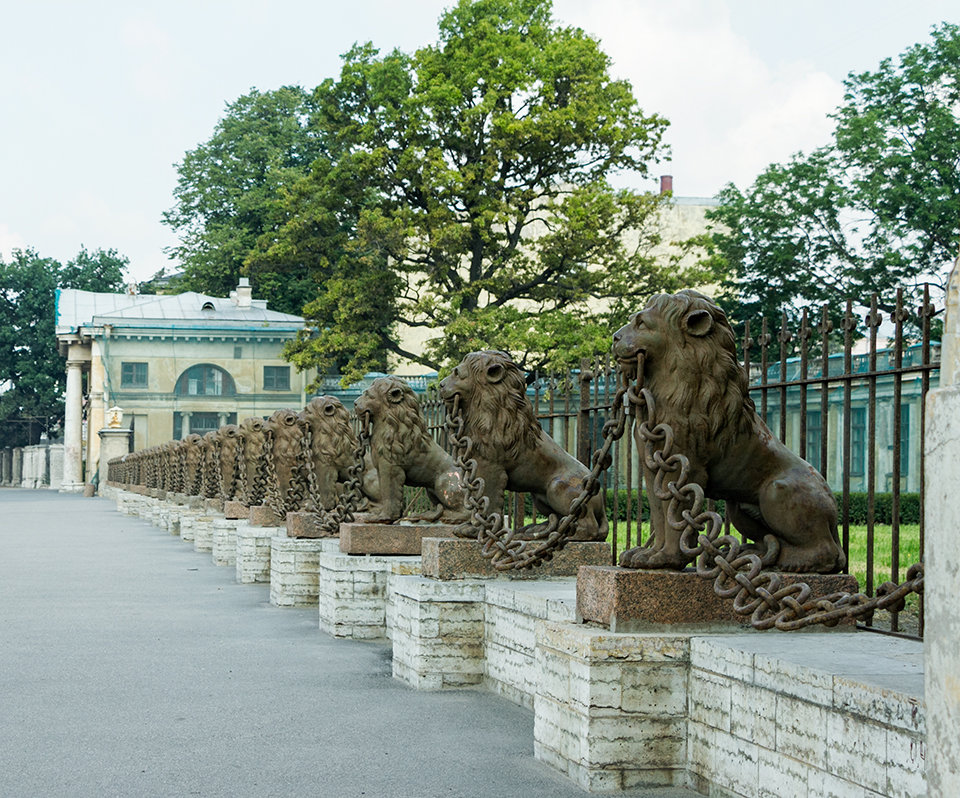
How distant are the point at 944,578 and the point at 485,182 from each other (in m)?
34.1

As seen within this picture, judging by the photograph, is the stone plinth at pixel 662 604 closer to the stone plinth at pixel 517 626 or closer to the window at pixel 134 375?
the stone plinth at pixel 517 626

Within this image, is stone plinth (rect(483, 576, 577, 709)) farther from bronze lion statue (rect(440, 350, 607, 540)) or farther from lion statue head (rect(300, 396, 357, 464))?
lion statue head (rect(300, 396, 357, 464))

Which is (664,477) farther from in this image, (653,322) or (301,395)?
(301,395)

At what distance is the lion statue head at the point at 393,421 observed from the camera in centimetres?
1076

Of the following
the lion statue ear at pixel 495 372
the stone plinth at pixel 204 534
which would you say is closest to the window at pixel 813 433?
the stone plinth at pixel 204 534

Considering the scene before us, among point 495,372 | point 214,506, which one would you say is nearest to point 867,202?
point 214,506

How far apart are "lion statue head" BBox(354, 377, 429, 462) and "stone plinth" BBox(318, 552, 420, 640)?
2.86ft

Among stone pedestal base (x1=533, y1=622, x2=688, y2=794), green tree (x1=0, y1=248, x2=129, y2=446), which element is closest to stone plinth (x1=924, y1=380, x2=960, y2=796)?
stone pedestal base (x1=533, y1=622, x2=688, y2=794)

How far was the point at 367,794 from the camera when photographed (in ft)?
18.3

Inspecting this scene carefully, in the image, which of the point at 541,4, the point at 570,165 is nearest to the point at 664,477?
the point at 570,165

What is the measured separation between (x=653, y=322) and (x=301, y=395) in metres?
61.9

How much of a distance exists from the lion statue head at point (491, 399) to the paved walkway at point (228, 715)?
5.27 feet

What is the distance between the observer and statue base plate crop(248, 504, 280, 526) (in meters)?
16.0

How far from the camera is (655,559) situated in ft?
18.6
